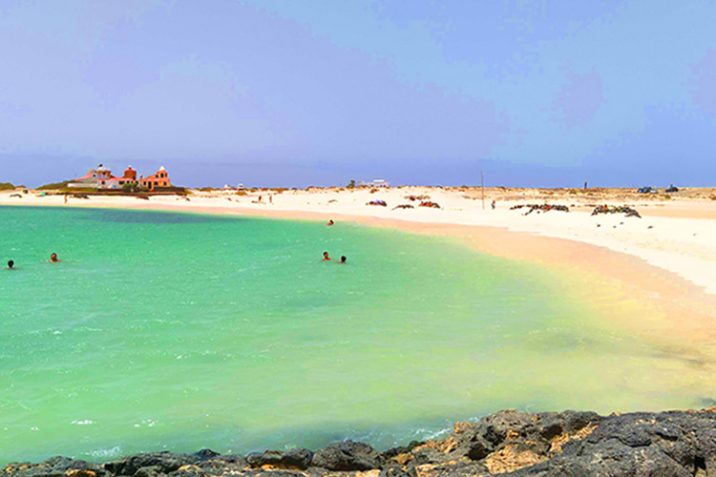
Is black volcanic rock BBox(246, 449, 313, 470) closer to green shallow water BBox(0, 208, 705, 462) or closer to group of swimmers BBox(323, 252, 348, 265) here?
green shallow water BBox(0, 208, 705, 462)

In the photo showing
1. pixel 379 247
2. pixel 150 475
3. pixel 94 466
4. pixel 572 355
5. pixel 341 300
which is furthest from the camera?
pixel 379 247

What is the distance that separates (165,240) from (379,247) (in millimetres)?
13998

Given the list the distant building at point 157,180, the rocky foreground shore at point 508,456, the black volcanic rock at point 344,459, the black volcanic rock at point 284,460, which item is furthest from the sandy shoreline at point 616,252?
the distant building at point 157,180

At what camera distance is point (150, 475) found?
5102 millimetres

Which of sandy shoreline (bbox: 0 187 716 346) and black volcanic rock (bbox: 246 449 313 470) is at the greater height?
sandy shoreline (bbox: 0 187 716 346)

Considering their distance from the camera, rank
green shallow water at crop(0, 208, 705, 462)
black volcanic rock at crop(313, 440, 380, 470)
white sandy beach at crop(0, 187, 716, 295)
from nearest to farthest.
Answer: black volcanic rock at crop(313, 440, 380, 470), green shallow water at crop(0, 208, 705, 462), white sandy beach at crop(0, 187, 716, 295)

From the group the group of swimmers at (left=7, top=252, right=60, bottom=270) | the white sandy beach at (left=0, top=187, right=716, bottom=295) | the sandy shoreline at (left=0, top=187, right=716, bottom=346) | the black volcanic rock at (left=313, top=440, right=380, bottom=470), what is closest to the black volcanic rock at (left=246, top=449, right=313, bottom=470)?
the black volcanic rock at (left=313, top=440, right=380, bottom=470)

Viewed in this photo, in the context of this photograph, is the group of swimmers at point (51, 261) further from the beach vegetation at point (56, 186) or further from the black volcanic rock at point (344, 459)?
the beach vegetation at point (56, 186)

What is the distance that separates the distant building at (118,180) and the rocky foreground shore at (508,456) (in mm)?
104162

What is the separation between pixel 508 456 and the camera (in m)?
5.44

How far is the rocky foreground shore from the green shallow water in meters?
1.04

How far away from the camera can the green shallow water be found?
7273mm

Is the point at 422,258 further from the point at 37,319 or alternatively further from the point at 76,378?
the point at 76,378

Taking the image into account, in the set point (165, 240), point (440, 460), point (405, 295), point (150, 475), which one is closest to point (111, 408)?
point (150, 475)
